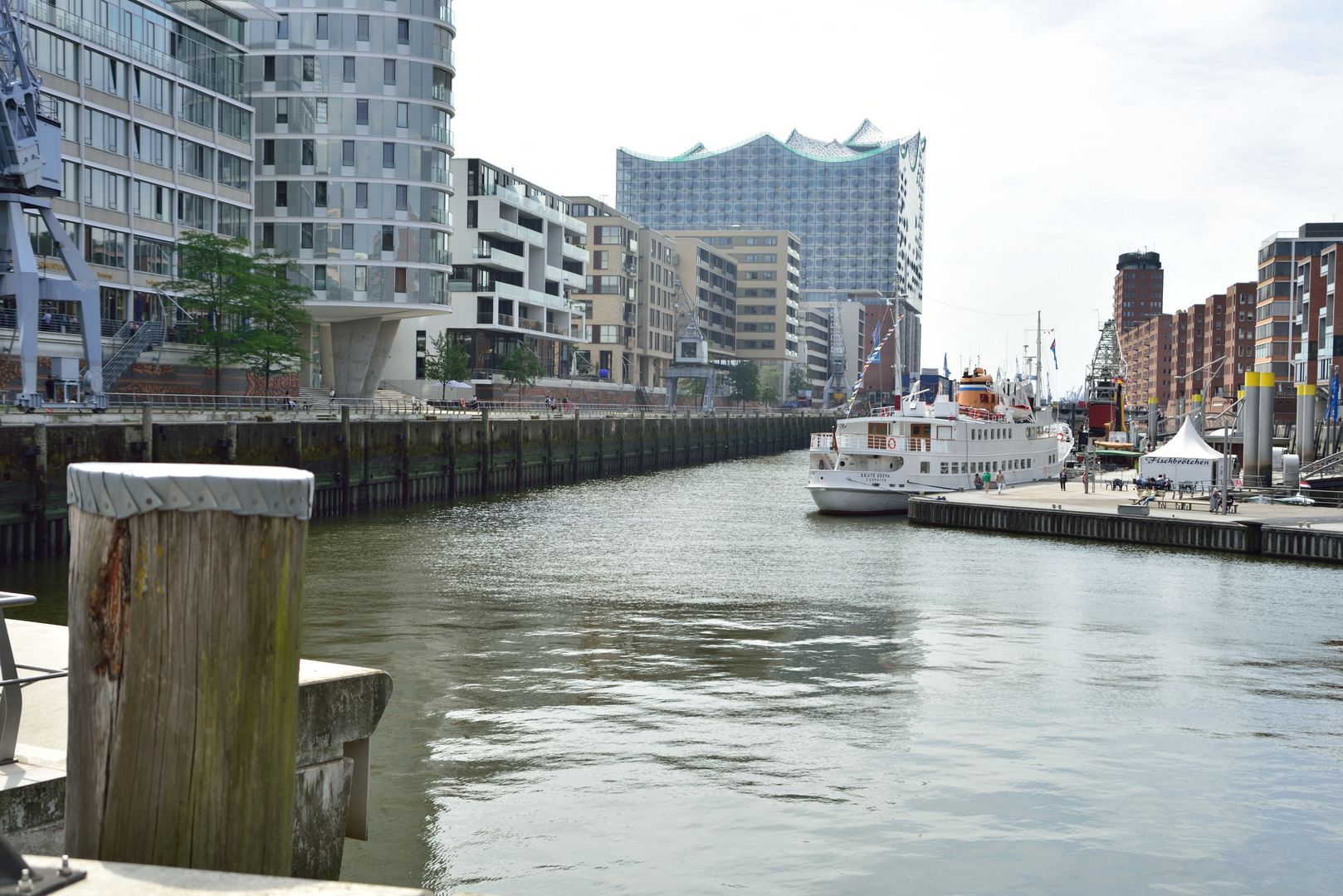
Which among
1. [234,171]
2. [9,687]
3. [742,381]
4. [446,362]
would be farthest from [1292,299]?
[9,687]

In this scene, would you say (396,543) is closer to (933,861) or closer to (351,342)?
(933,861)

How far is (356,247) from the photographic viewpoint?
77.3m

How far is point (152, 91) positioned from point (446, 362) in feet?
98.7

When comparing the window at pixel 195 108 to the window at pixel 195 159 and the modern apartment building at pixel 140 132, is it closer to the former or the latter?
the modern apartment building at pixel 140 132

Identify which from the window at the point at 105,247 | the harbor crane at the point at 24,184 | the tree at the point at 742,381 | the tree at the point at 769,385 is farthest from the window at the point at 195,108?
the tree at the point at 769,385

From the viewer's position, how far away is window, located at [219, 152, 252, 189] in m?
70.2

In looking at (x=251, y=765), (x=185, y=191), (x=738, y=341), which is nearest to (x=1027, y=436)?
(x=185, y=191)

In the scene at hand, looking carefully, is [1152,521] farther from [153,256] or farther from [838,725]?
[153,256]

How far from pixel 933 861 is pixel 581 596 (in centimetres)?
1610

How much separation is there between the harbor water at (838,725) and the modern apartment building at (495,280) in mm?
64840

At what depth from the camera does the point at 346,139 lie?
252 ft

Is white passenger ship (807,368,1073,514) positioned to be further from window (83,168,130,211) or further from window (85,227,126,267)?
window (83,168,130,211)

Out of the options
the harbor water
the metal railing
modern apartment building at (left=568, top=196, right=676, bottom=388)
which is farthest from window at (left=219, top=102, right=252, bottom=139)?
the metal railing

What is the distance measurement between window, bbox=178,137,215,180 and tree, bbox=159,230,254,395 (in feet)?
21.4
